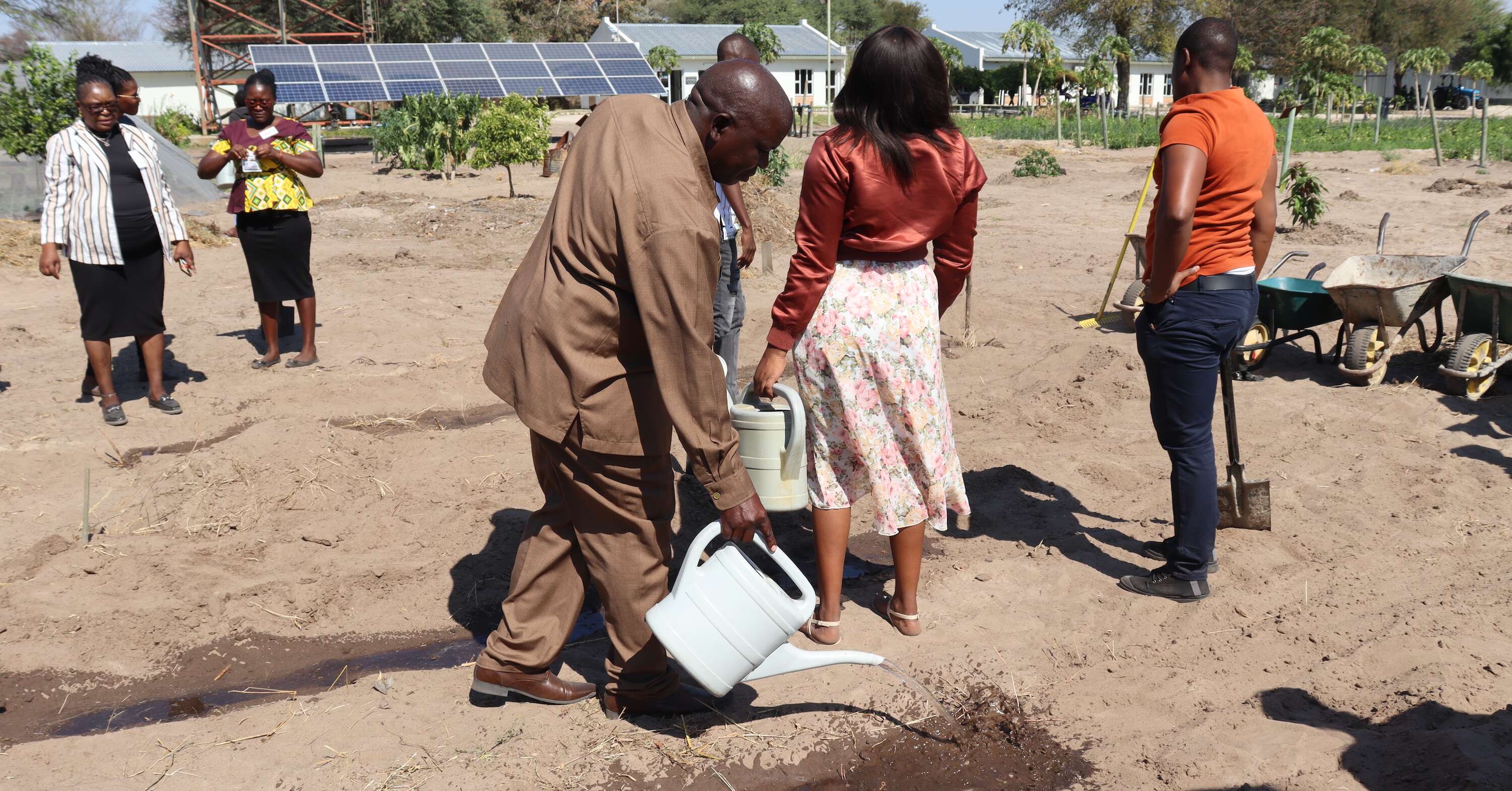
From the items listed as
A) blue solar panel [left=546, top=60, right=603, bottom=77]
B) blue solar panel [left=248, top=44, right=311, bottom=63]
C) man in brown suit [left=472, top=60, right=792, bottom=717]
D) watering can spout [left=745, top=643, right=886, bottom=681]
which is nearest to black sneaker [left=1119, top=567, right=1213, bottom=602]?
watering can spout [left=745, top=643, right=886, bottom=681]

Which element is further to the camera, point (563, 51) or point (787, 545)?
point (563, 51)

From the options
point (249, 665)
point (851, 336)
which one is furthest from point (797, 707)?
point (249, 665)

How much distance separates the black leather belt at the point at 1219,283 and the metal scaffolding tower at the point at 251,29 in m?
30.9

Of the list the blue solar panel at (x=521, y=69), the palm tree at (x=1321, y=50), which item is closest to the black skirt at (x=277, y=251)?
the palm tree at (x=1321, y=50)

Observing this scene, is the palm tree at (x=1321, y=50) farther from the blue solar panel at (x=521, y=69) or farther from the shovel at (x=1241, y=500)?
the blue solar panel at (x=521, y=69)

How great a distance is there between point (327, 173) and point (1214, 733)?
20.7 meters

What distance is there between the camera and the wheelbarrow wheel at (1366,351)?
5730mm

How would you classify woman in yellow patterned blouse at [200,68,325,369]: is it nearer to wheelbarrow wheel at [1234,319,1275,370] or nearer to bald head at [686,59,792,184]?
bald head at [686,59,792,184]

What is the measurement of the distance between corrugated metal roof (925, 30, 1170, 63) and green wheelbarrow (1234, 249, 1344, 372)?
45.0 metres

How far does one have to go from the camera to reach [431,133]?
1944 centimetres

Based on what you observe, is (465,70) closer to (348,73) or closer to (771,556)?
(348,73)

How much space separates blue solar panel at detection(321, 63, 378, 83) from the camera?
24625 mm

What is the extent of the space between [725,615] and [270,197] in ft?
15.2

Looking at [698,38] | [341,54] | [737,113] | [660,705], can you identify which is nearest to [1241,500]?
[660,705]
